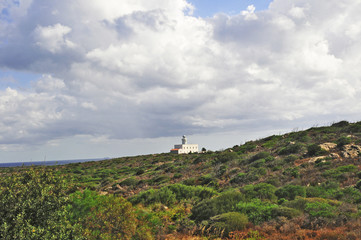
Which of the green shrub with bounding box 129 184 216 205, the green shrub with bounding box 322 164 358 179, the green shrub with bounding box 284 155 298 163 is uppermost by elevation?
the green shrub with bounding box 284 155 298 163

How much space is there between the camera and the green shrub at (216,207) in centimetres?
1160

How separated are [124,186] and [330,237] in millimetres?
21328

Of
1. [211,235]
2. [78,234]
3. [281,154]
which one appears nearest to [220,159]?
[281,154]

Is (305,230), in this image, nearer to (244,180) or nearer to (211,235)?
(211,235)

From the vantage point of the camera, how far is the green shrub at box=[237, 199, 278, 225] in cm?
1050

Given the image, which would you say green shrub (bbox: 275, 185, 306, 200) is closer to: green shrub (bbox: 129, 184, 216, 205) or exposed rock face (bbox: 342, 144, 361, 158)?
green shrub (bbox: 129, 184, 216, 205)

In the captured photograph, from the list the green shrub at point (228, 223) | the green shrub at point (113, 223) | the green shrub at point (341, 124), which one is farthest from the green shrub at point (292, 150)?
the green shrub at point (113, 223)

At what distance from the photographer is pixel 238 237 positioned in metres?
9.05

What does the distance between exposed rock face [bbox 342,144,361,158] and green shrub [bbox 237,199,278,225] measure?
552 inches

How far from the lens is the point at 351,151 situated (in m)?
21.5

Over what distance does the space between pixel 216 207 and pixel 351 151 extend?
55.7ft

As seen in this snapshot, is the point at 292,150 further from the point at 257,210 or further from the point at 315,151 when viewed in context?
the point at 257,210

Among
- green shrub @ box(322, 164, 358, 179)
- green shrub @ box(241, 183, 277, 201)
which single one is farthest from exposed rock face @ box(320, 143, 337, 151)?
green shrub @ box(241, 183, 277, 201)

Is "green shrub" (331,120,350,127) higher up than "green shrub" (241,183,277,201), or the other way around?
"green shrub" (331,120,350,127)
